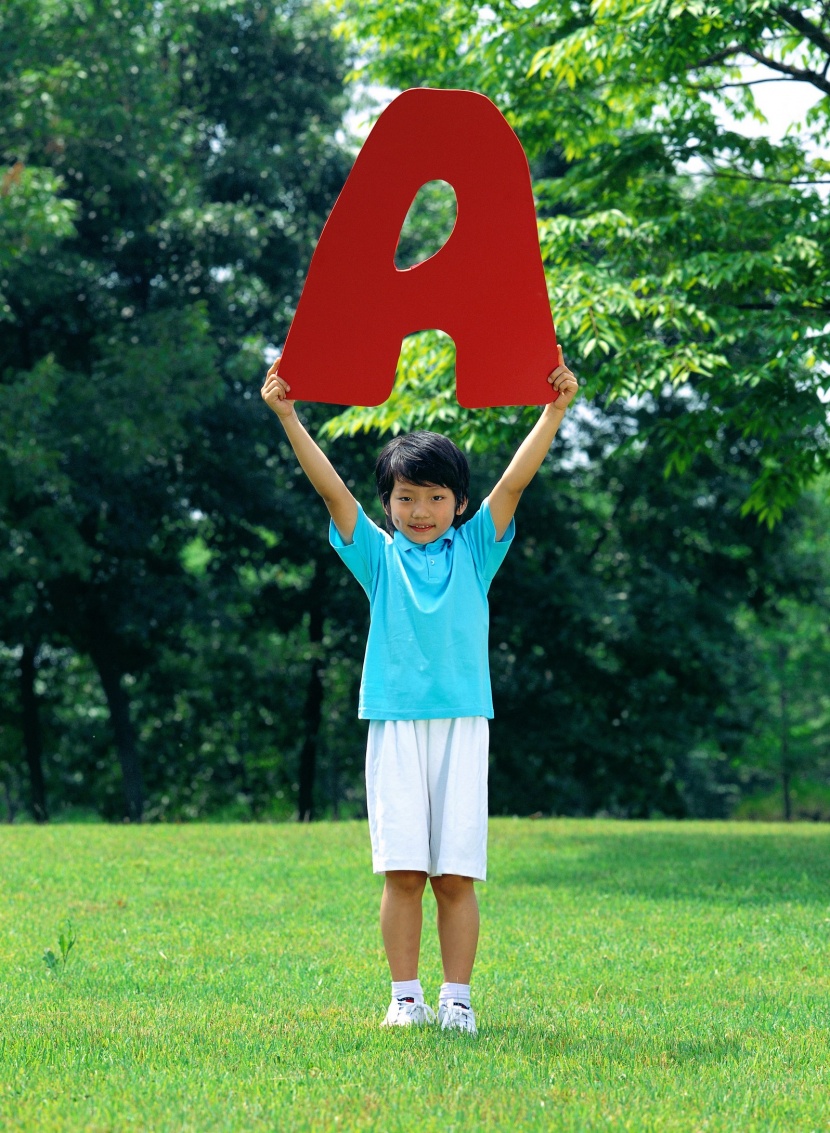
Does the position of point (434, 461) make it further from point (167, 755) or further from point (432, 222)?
point (167, 755)

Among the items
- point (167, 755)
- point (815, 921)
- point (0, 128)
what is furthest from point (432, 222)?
point (815, 921)

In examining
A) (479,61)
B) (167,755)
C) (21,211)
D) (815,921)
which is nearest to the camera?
(815,921)

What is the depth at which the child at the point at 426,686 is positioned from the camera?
4273 millimetres

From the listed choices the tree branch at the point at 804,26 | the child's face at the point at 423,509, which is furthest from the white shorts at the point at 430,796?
the tree branch at the point at 804,26

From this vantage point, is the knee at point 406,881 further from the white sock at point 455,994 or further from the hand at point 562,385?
the hand at point 562,385

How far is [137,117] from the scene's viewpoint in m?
18.0

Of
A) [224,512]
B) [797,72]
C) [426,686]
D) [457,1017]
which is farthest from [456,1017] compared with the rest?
[224,512]

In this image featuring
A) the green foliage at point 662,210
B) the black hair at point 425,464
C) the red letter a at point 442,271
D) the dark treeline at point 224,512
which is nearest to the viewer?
the black hair at point 425,464

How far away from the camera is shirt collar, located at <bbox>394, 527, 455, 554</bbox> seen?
4535 millimetres

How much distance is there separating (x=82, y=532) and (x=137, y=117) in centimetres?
632

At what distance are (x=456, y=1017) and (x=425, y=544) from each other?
157 centimetres

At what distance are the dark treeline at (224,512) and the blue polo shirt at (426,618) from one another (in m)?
11.8

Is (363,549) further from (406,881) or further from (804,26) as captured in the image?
(804,26)

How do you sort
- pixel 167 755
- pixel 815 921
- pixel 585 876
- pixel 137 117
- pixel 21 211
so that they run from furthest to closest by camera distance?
pixel 167 755, pixel 137 117, pixel 21 211, pixel 585 876, pixel 815 921
